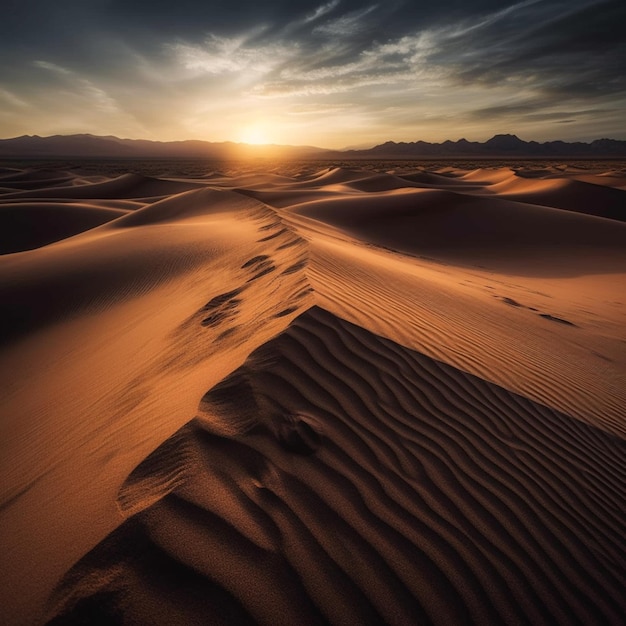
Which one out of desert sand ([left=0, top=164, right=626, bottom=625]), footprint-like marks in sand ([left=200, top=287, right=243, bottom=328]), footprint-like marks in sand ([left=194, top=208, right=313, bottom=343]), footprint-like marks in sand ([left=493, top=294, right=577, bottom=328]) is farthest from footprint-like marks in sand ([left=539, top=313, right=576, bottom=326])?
footprint-like marks in sand ([left=200, top=287, right=243, bottom=328])

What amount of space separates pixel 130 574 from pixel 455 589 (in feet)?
4.36

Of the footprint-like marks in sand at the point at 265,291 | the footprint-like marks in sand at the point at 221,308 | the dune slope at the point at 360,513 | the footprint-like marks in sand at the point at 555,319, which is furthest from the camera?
the footprint-like marks in sand at the point at 555,319

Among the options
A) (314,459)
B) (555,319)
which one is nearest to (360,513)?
(314,459)

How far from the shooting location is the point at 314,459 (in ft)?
6.63

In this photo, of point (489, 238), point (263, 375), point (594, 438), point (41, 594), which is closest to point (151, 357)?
point (263, 375)

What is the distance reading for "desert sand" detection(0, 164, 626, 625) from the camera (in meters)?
1.54

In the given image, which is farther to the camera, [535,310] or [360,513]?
[535,310]

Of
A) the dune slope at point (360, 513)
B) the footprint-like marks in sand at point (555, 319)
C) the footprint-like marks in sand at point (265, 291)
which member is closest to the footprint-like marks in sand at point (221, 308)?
the footprint-like marks in sand at point (265, 291)

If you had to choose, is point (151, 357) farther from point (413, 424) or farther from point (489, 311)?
point (489, 311)

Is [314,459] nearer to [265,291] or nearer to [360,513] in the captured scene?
[360,513]

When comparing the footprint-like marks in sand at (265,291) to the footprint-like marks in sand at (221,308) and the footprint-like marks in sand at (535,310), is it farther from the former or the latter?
the footprint-like marks in sand at (535,310)

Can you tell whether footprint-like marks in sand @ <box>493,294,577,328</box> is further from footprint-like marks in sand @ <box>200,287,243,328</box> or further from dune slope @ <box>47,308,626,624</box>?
footprint-like marks in sand @ <box>200,287,243,328</box>

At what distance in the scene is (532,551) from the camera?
6.19 ft

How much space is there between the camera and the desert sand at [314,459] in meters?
1.54
